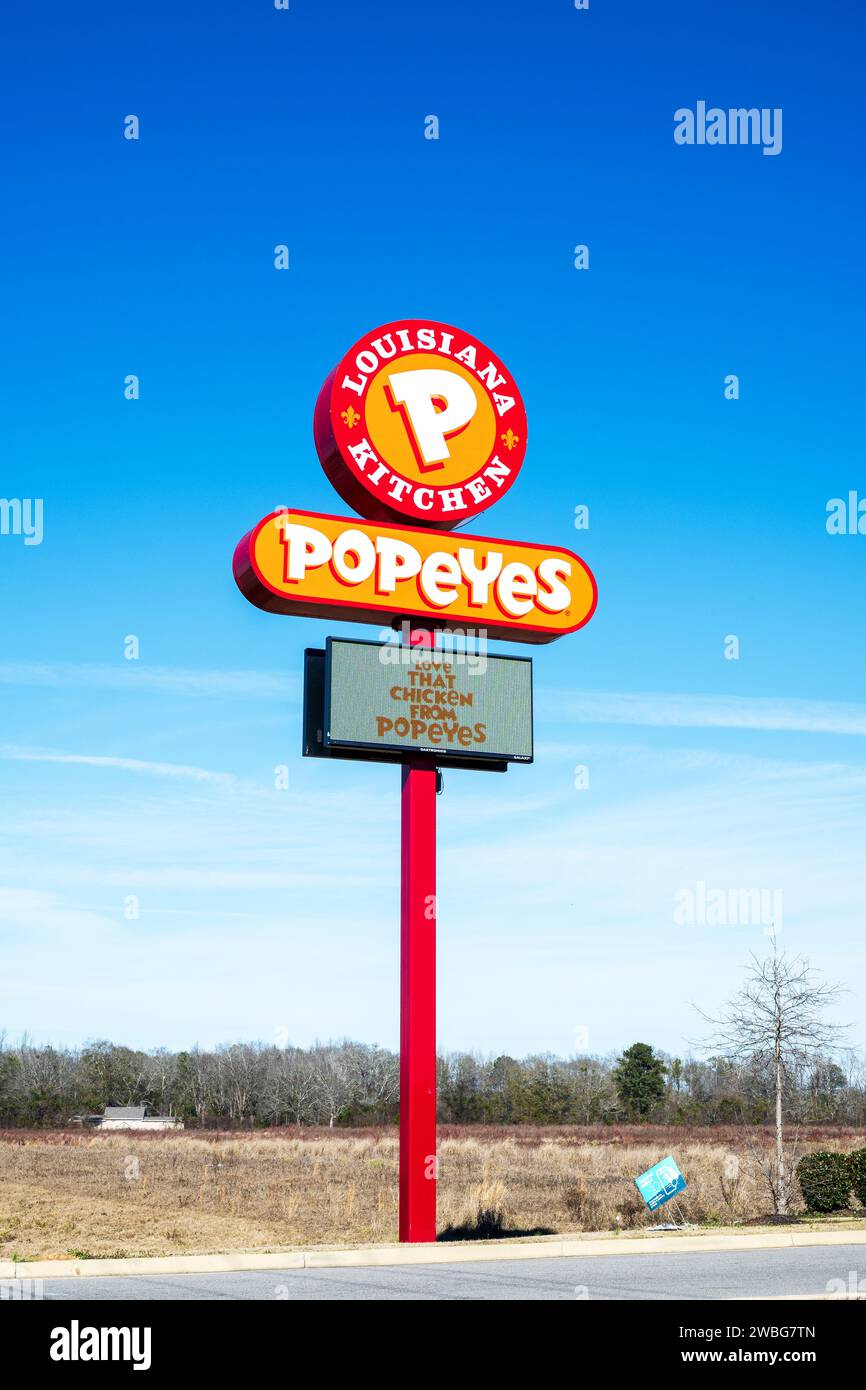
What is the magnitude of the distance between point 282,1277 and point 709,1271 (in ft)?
13.0

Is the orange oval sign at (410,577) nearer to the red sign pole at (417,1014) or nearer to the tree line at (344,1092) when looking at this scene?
the red sign pole at (417,1014)

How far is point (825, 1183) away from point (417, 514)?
1409 centimetres

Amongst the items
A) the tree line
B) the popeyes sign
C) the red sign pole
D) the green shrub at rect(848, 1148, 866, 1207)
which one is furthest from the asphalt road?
the tree line

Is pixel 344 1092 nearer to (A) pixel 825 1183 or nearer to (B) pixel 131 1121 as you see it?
(B) pixel 131 1121

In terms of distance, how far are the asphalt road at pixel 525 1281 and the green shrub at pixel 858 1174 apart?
1008 centimetres

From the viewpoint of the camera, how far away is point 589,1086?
7975 centimetres

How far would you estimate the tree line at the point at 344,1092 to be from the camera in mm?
67688

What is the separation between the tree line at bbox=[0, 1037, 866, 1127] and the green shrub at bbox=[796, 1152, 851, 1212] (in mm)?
36056

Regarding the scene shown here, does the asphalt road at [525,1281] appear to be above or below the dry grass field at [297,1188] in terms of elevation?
above

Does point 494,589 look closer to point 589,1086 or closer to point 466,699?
point 466,699

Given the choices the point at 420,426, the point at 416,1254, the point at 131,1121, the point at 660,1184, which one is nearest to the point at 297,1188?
the point at 660,1184

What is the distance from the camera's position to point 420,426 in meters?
19.7

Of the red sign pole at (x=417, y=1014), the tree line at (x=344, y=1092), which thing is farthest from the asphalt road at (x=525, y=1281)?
the tree line at (x=344, y=1092)

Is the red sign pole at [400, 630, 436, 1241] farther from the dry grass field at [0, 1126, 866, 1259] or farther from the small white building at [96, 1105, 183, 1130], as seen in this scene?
the small white building at [96, 1105, 183, 1130]
